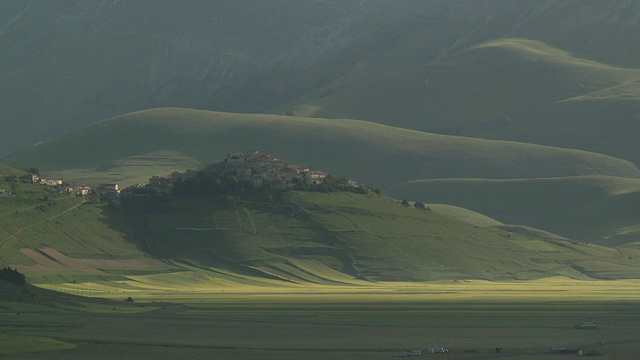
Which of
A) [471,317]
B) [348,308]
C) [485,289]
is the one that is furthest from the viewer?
[485,289]

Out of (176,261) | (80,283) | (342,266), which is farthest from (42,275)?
(342,266)

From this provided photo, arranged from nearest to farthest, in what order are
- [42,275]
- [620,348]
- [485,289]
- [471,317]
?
1. [620,348]
2. [471,317]
3. [42,275]
4. [485,289]

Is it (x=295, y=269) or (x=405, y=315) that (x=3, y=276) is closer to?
(x=405, y=315)

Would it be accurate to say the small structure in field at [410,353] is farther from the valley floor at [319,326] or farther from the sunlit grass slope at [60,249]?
the sunlit grass slope at [60,249]

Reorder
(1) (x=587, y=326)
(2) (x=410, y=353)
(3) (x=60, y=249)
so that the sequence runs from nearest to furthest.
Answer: (2) (x=410, y=353) < (1) (x=587, y=326) < (3) (x=60, y=249)

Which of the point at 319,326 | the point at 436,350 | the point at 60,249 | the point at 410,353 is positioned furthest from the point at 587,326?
the point at 60,249

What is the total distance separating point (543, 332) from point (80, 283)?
222 ft

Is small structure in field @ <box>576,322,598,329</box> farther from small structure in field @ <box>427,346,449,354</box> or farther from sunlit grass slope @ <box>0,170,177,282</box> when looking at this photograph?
sunlit grass slope @ <box>0,170,177,282</box>

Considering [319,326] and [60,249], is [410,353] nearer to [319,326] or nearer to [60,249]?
[319,326]

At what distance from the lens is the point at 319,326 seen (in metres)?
122

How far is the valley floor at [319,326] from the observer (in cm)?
10338

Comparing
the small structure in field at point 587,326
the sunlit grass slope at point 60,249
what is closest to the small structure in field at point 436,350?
the small structure in field at point 587,326

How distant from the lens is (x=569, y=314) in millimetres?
136125

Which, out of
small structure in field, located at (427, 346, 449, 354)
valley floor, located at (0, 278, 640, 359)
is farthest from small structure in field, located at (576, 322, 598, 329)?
small structure in field, located at (427, 346, 449, 354)
